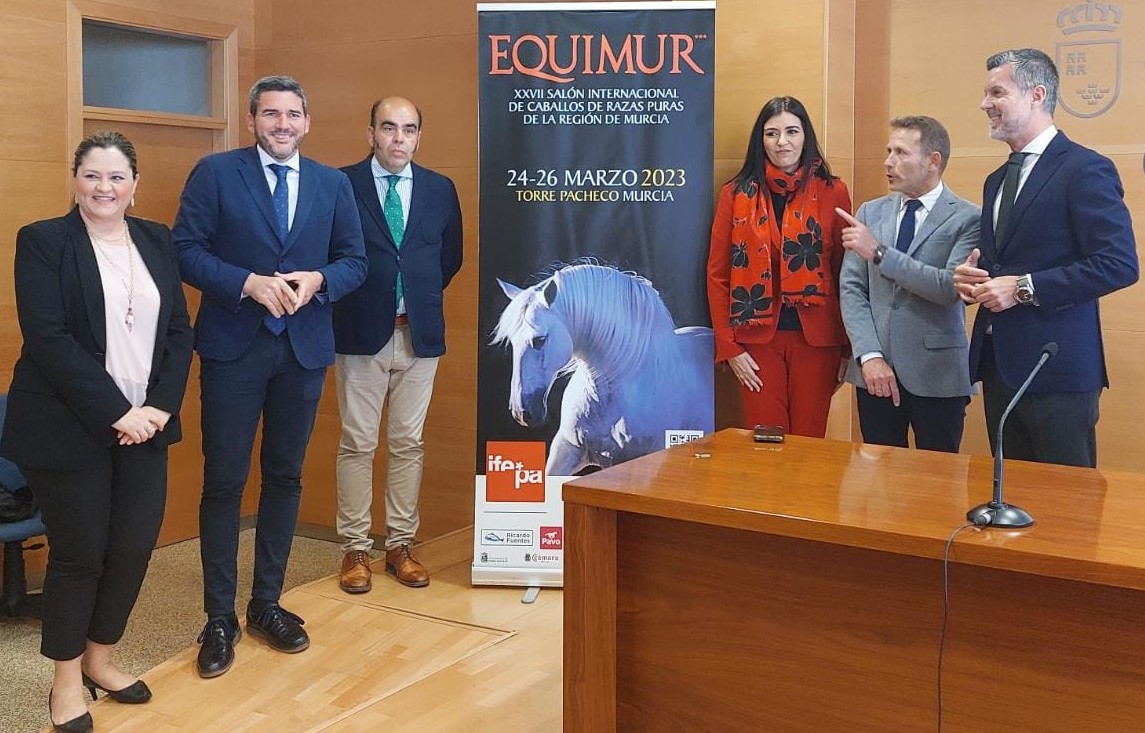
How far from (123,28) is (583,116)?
2.26 m

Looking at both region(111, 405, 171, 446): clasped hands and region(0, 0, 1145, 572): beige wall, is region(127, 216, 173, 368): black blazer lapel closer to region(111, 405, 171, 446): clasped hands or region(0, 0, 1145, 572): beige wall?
region(111, 405, 171, 446): clasped hands

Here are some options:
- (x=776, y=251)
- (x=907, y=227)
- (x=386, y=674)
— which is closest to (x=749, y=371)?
(x=776, y=251)

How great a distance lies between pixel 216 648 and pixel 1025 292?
2420mm

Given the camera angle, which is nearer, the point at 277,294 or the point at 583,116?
the point at 277,294

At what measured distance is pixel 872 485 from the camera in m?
2.37

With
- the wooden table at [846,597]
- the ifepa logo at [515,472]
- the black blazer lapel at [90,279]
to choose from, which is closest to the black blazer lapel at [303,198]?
the black blazer lapel at [90,279]

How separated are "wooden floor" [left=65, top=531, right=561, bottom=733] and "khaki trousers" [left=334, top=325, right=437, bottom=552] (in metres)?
0.23

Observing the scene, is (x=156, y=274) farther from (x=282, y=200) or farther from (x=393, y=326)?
(x=393, y=326)

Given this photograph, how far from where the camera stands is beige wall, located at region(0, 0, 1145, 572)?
4.04 metres

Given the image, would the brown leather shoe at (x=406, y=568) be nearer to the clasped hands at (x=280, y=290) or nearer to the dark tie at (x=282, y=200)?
the clasped hands at (x=280, y=290)

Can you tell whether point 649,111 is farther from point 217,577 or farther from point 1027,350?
point 217,577

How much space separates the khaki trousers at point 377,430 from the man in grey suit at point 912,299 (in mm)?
1453

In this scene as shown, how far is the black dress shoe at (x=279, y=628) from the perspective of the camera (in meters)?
3.37

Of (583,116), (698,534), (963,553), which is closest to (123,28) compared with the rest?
(583,116)
